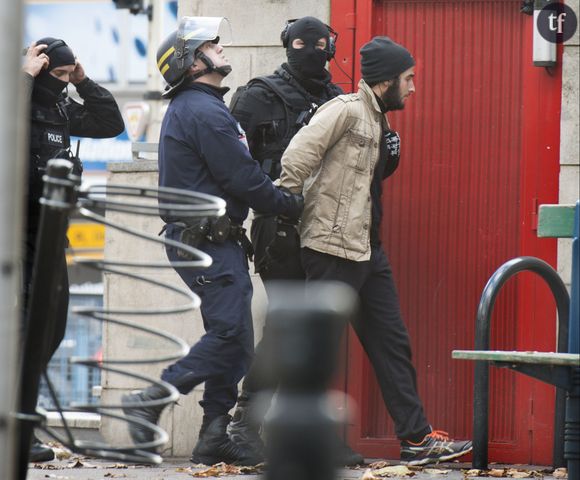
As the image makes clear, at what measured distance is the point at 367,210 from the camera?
22.3ft

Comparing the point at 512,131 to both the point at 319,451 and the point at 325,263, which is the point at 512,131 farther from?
the point at 319,451

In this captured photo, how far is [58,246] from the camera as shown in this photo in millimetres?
3141

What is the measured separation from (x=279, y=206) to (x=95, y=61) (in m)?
26.1

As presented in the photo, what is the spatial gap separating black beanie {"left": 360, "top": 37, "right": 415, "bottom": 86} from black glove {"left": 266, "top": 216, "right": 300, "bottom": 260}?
81cm

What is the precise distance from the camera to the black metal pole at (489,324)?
6.32 meters

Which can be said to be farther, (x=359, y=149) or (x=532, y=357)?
(x=359, y=149)

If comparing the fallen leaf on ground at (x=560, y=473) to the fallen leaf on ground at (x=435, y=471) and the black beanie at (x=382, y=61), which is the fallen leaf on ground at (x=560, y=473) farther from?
the black beanie at (x=382, y=61)

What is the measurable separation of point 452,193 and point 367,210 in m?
0.89

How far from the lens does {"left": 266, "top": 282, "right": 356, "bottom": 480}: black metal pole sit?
1769 millimetres

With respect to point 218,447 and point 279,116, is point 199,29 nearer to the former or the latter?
point 279,116

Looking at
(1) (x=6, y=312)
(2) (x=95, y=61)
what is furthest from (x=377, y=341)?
(2) (x=95, y=61)

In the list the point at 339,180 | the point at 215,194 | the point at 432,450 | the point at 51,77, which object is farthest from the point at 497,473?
the point at 51,77

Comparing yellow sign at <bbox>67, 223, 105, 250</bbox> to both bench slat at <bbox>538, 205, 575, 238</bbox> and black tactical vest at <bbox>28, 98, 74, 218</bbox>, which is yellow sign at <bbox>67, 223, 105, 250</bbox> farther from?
bench slat at <bbox>538, 205, 575, 238</bbox>

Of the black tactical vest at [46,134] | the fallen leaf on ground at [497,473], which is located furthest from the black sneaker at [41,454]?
the fallen leaf on ground at [497,473]
